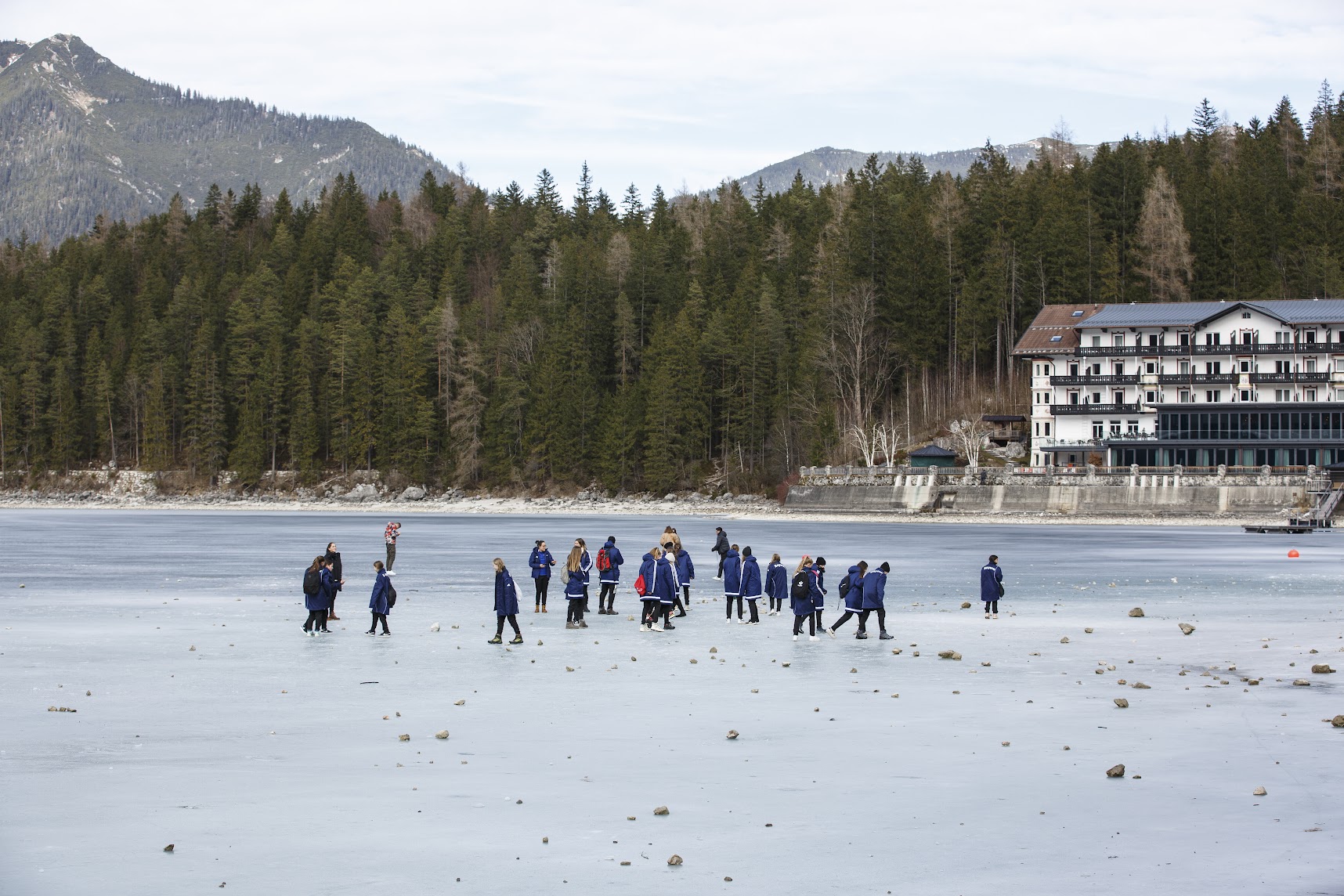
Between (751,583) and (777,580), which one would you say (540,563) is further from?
(777,580)

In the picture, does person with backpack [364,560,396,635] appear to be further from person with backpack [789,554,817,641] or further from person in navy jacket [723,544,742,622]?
person with backpack [789,554,817,641]

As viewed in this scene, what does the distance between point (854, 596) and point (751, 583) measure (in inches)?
112

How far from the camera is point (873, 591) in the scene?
25.3 meters

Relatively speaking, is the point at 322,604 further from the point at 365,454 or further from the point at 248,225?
the point at 248,225

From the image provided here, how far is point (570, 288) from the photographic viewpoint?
136 m

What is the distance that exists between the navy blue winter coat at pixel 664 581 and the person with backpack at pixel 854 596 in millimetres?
3298

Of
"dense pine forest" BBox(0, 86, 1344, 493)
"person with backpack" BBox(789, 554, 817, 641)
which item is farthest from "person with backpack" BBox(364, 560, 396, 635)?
"dense pine forest" BBox(0, 86, 1344, 493)

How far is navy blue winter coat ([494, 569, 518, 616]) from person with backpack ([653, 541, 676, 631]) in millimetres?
3347

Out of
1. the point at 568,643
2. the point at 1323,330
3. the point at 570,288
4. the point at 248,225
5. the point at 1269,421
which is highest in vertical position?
the point at 248,225

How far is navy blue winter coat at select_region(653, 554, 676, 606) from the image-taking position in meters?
26.3

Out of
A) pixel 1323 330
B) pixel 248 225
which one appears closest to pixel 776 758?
pixel 1323 330

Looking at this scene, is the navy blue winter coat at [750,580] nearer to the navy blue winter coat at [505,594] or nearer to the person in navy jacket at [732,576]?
the person in navy jacket at [732,576]

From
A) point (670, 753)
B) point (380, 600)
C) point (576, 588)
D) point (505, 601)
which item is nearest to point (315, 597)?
point (380, 600)

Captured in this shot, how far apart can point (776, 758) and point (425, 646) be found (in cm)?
1091
